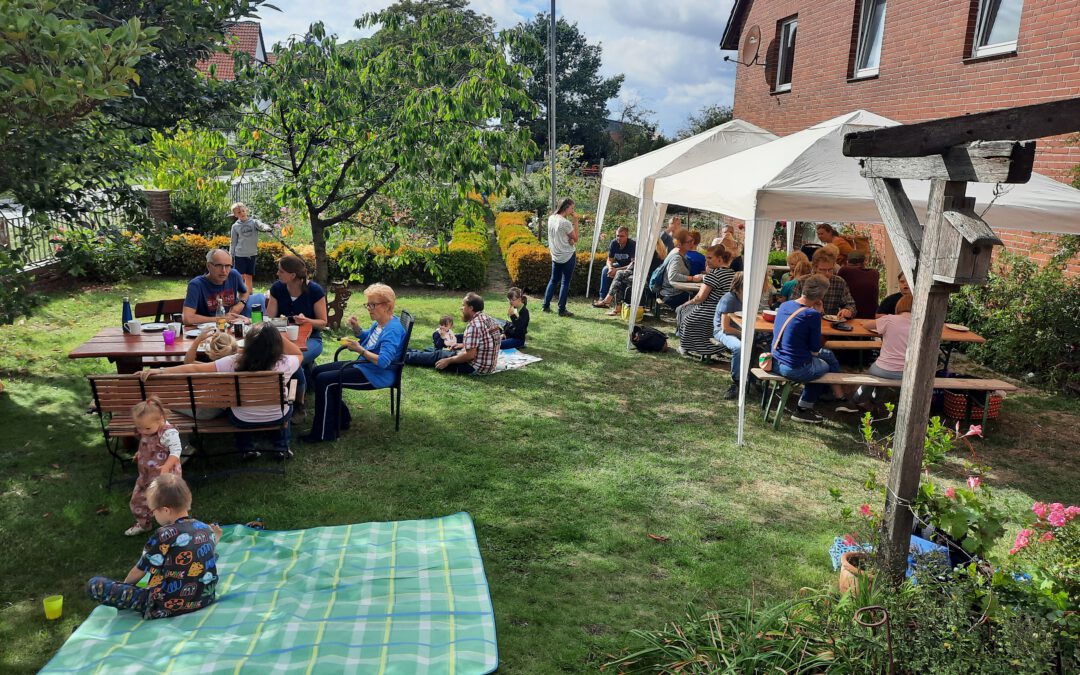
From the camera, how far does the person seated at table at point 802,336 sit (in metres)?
7.05

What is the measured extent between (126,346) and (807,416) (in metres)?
6.66

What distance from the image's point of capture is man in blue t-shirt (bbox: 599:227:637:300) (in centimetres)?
1288

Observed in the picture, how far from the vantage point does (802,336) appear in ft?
23.4

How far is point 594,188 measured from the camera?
928 inches

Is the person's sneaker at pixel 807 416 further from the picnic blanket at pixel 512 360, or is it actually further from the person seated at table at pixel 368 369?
the person seated at table at pixel 368 369

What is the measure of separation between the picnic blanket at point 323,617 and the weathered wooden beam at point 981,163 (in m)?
3.41

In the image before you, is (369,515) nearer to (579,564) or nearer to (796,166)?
(579,564)

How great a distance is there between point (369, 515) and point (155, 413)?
1619 mm

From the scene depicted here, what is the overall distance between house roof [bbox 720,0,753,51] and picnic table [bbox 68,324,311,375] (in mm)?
18050

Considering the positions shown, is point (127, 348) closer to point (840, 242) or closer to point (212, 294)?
point (212, 294)


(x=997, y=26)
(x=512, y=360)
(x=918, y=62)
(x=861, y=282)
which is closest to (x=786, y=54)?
(x=918, y=62)

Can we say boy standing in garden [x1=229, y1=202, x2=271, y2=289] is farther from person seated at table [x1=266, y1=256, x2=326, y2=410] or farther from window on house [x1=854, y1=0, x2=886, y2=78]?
window on house [x1=854, y1=0, x2=886, y2=78]

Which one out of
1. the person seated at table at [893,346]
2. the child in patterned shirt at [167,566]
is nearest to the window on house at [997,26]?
the person seated at table at [893,346]

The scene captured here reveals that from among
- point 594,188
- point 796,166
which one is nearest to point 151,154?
point 796,166
